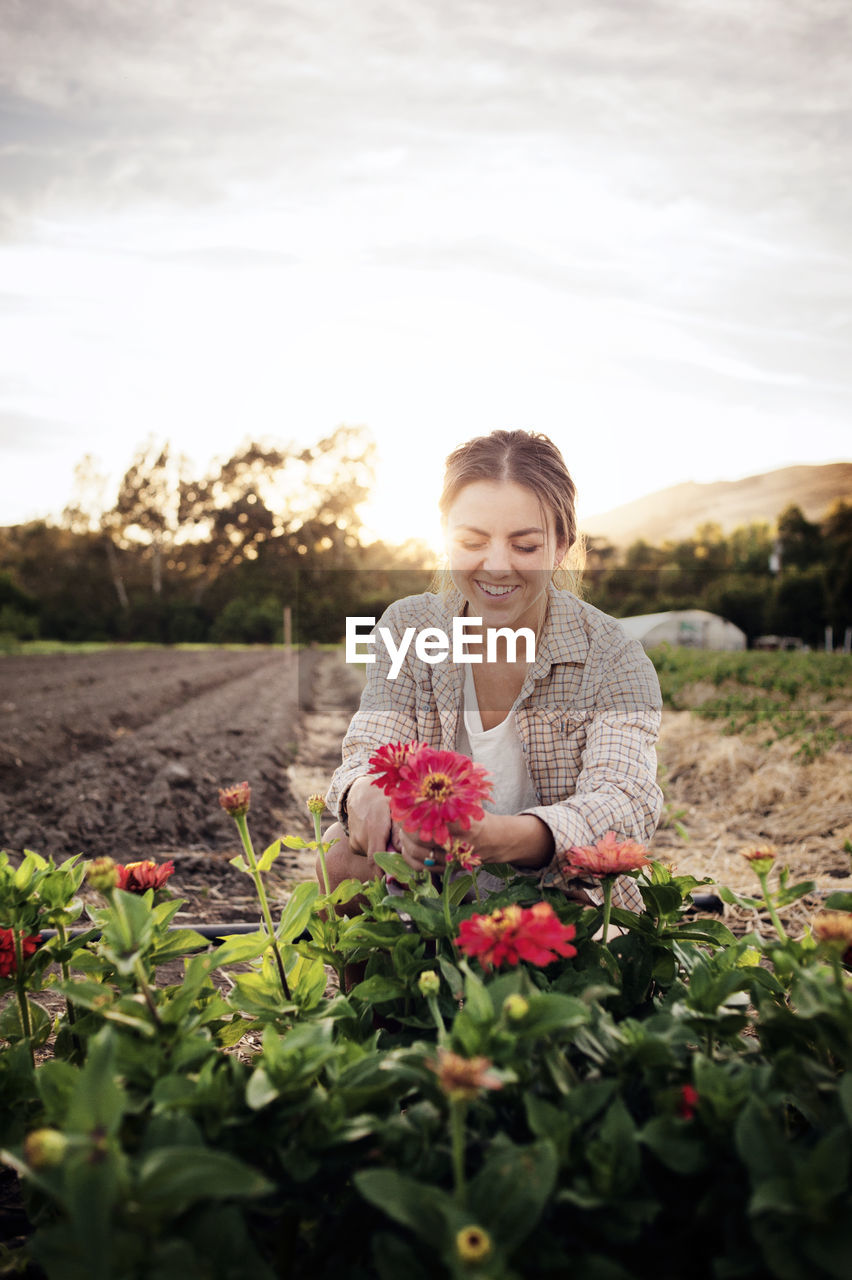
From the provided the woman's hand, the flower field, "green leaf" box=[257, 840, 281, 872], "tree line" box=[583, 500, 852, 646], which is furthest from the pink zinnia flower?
"tree line" box=[583, 500, 852, 646]

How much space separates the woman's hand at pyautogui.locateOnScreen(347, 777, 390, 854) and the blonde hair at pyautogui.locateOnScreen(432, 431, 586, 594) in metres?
0.62

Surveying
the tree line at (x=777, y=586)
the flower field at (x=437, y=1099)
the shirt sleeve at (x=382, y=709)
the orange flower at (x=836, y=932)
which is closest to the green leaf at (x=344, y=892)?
the flower field at (x=437, y=1099)

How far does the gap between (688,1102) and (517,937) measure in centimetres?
20

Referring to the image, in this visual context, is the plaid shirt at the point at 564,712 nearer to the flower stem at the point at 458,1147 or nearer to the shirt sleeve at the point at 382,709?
the shirt sleeve at the point at 382,709

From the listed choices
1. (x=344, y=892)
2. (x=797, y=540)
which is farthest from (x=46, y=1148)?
(x=797, y=540)

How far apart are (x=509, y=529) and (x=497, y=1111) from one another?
41.1 inches

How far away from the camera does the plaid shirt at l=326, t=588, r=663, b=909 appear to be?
1.39 metres

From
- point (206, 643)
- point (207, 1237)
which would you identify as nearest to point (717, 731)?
point (207, 1237)

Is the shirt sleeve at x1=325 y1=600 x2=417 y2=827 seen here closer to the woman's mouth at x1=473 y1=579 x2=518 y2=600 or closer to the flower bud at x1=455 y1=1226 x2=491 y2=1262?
the woman's mouth at x1=473 y1=579 x2=518 y2=600

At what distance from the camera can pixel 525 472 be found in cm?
164

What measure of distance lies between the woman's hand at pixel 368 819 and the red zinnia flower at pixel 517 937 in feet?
1.79

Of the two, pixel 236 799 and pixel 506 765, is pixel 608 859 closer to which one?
pixel 236 799

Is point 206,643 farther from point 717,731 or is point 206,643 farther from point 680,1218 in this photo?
point 680,1218

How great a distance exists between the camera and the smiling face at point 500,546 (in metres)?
1.61
